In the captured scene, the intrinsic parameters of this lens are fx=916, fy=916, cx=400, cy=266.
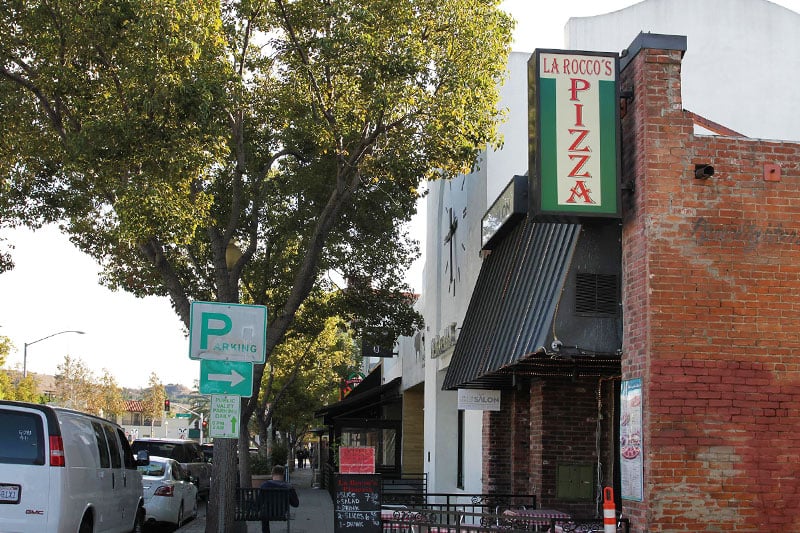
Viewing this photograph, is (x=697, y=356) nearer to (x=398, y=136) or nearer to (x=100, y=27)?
(x=398, y=136)

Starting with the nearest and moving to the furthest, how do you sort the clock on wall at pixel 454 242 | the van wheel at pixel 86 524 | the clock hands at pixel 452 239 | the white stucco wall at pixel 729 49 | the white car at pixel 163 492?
the van wheel at pixel 86 524
the white stucco wall at pixel 729 49
the white car at pixel 163 492
the clock on wall at pixel 454 242
the clock hands at pixel 452 239

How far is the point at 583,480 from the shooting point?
13422 millimetres

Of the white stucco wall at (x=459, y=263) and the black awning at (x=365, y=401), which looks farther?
the black awning at (x=365, y=401)

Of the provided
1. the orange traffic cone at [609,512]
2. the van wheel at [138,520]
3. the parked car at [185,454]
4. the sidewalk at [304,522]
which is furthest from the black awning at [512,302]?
the parked car at [185,454]

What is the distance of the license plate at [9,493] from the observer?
875 cm

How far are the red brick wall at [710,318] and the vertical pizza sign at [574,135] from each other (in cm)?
30

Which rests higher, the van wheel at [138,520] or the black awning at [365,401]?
the black awning at [365,401]

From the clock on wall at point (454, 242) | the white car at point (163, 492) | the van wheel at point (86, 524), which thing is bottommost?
the white car at point (163, 492)

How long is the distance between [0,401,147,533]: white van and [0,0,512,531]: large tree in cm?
365

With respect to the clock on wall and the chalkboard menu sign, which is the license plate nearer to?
the chalkboard menu sign

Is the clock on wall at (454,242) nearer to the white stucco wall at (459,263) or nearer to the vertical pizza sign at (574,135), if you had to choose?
the white stucco wall at (459,263)

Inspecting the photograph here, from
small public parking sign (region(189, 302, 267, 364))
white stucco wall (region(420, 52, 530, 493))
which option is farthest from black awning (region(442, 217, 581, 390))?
small public parking sign (region(189, 302, 267, 364))

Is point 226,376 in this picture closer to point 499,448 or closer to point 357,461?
point 357,461

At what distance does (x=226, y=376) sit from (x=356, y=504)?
3.30m
